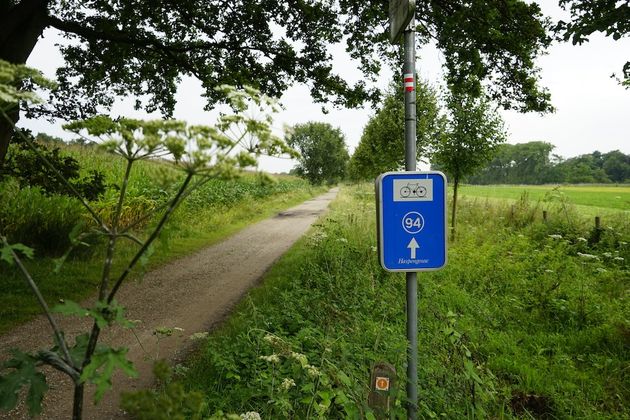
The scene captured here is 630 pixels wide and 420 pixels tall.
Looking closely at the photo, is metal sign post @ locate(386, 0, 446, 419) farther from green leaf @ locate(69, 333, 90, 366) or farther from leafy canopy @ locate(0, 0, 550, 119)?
leafy canopy @ locate(0, 0, 550, 119)

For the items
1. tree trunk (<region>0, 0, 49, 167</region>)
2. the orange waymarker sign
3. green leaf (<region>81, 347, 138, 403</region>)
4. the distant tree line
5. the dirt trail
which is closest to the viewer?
green leaf (<region>81, 347, 138, 403</region>)

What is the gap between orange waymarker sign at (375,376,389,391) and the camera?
8.71 feet

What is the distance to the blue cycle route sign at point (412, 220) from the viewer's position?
2.91 m

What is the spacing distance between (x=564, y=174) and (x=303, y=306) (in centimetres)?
12930

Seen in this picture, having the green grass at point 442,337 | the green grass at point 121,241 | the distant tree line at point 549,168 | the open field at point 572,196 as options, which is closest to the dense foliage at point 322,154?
the open field at point 572,196

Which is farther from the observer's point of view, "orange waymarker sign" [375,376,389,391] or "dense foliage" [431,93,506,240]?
"dense foliage" [431,93,506,240]

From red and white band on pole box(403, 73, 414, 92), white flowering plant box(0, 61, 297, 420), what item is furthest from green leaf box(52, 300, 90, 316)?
red and white band on pole box(403, 73, 414, 92)

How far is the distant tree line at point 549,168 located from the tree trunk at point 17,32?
9701 centimetres

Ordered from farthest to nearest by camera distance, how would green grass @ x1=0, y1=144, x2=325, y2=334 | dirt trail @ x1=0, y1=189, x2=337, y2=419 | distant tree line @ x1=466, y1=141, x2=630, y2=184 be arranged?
distant tree line @ x1=466, y1=141, x2=630, y2=184 < dirt trail @ x1=0, y1=189, x2=337, y2=419 < green grass @ x1=0, y1=144, x2=325, y2=334

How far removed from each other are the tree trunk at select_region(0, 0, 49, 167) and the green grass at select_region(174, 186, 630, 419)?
4678 millimetres

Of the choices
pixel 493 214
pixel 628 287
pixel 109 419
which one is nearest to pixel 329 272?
pixel 109 419

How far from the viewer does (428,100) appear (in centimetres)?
1925

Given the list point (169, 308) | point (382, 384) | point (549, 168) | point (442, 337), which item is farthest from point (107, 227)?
point (549, 168)

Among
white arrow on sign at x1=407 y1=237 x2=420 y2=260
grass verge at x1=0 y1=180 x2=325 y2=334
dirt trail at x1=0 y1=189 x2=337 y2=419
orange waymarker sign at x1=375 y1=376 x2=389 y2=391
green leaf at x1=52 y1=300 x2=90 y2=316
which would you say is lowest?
dirt trail at x1=0 y1=189 x2=337 y2=419
